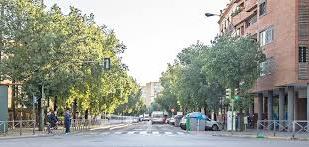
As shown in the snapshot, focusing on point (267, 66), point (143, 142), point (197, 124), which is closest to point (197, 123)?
point (197, 124)

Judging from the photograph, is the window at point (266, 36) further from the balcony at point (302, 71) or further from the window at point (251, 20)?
the window at point (251, 20)

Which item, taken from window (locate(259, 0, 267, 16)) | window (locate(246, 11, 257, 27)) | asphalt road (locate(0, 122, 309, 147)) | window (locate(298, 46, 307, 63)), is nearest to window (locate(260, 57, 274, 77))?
window (locate(298, 46, 307, 63))

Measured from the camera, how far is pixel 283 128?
45625mm

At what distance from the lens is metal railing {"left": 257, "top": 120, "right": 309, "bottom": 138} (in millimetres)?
39328

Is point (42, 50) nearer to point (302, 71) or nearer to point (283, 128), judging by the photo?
point (283, 128)

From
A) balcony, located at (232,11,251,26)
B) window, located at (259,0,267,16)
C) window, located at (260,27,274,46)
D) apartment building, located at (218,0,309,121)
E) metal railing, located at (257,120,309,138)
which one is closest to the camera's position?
metal railing, located at (257,120,309,138)

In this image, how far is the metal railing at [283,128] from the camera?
3933 cm

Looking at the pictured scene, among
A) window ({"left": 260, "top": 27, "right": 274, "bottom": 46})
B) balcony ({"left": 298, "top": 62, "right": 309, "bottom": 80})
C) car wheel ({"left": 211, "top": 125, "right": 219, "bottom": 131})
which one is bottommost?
car wheel ({"left": 211, "top": 125, "right": 219, "bottom": 131})

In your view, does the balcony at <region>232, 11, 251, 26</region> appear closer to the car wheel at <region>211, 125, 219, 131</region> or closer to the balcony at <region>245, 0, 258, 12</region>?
the balcony at <region>245, 0, 258, 12</region>

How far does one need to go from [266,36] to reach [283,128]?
1081cm

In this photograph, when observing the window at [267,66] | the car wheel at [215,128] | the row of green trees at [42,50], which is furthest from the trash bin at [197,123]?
the row of green trees at [42,50]

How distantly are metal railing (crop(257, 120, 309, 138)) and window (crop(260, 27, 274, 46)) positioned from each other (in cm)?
855

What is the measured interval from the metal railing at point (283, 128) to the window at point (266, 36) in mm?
8552

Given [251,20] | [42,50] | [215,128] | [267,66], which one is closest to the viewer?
[42,50]
